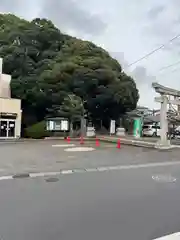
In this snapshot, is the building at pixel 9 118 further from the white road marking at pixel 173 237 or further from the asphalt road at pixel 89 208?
the white road marking at pixel 173 237

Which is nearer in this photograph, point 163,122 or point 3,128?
point 163,122

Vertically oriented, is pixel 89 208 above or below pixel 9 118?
below

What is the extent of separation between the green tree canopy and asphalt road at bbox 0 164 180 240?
72.0 ft

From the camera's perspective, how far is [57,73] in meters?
30.1

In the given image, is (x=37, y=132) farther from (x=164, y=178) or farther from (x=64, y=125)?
(x=164, y=178)

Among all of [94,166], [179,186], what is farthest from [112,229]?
[94,166]

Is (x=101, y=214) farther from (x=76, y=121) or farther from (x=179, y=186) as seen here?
(x=76, y=121)

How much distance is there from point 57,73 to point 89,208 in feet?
87.3

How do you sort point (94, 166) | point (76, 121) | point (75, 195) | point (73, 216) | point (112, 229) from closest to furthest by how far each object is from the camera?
1. point (112, 229)
2. point (73, 216)
3. point (75, 195)
4. point (94, 166)
5. point (76, 121)

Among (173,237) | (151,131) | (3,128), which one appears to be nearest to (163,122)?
(173,237)

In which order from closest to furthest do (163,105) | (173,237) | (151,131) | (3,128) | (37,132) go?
1. (173,237)
2. (163,105)
3. (3,128)
4. (37,132)
5. (151,131)

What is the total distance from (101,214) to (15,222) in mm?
1409

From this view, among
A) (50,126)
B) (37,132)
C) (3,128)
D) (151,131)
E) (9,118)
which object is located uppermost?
(9,118)

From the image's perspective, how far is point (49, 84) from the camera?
3025 cm
